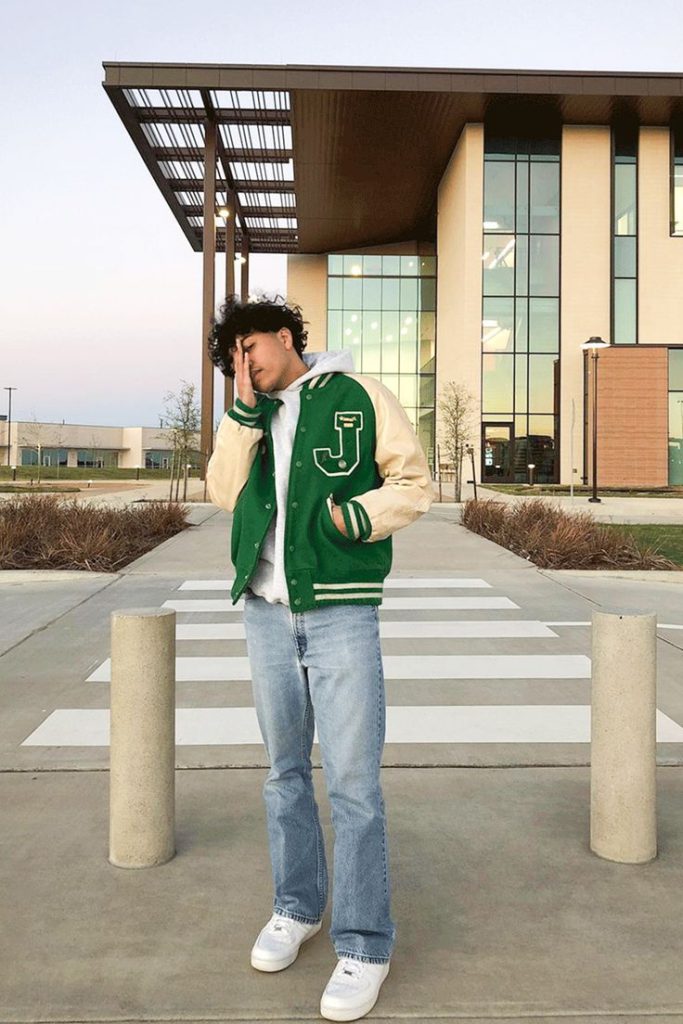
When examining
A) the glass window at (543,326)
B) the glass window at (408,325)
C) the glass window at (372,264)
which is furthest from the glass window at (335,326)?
the glass window at (543,326)

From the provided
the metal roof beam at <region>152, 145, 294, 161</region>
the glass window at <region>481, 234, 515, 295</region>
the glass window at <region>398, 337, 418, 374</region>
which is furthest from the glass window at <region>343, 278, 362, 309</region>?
the glass window at <region>481, 234, 515, 295</region>

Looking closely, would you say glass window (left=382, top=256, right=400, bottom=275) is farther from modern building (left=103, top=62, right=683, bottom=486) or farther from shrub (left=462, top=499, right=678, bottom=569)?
shrub (left=462, top=499, right=678, bottom=569)

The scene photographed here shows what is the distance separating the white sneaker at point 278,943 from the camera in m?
2.52

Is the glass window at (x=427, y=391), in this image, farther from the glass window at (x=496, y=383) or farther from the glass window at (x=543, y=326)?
the glass window at (x=543, y=326)

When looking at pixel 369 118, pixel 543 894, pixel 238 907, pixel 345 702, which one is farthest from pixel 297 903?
pixel 369 118

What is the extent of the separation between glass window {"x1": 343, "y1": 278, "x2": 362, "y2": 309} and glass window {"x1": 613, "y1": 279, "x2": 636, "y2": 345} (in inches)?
680

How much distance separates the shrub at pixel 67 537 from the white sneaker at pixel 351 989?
9.07 metres

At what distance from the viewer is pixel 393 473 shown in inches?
99.7

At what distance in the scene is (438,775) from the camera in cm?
413

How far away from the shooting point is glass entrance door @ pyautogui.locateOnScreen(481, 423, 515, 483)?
3803cm

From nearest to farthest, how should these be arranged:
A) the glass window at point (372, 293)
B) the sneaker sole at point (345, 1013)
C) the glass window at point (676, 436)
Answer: the sneaker sole at point (345, 1013) → the glass window at point (676, 436) → the glass window at point (372, 293)

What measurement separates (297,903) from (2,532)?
32.3ft

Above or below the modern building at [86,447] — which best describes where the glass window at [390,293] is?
above

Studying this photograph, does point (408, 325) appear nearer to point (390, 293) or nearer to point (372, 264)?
point (390, 293)
